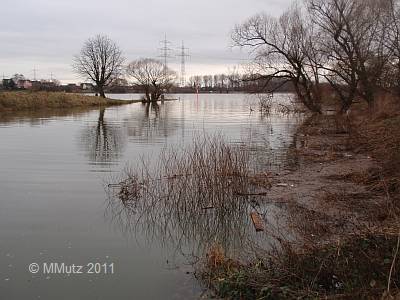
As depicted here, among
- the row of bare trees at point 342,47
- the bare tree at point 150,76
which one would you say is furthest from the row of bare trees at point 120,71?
the row of bare trees at point 342,47

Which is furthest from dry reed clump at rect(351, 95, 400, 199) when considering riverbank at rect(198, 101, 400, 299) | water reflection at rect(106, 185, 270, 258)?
Answer: water reflection at rect(106, 185, 270, 258)

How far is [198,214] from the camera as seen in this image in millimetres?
9352

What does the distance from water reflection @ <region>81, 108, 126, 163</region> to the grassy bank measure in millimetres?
22917

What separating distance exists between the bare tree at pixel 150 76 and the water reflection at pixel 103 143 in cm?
5560

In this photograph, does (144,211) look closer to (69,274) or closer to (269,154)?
(69,274)

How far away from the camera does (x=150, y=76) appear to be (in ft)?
270

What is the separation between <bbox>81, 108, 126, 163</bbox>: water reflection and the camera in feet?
55.8

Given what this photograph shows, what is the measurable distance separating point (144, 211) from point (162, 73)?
75637 mm

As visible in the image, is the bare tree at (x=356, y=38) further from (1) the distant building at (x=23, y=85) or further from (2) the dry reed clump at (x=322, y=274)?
(1) the distant building at (x=23, y=85)

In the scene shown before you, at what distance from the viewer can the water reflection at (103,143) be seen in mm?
16994

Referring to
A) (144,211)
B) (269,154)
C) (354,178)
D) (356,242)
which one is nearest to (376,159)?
(354,178)

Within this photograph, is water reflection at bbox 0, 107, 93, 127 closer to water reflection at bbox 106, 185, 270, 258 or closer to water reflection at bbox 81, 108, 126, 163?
water reflection at bbox 81, 108, 126, 163

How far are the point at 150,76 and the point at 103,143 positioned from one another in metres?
62.9

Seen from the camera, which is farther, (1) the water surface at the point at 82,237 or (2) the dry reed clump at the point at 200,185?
(2) the dry reed clump at the point at 200,185
